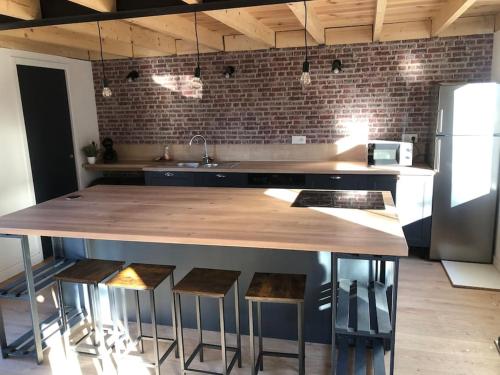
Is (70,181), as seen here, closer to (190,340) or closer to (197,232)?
(190,340)

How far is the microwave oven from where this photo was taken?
433cm

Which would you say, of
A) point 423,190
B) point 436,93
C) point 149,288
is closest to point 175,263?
point 149,288

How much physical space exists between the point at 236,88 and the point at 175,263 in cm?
288

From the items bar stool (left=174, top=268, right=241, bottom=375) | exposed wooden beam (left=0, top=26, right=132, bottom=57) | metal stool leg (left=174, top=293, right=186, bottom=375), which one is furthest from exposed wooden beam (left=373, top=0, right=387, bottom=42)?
exposed wooden beam (left=0, top=26, right=132, bottom=57)

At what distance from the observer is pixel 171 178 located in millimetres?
4832

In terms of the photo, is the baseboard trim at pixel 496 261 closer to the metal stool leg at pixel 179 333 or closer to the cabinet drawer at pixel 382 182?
the cabinet drawer at pixel 382 182

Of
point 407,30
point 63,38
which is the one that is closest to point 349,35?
point 407,30

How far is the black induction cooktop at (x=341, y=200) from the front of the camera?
8.66 feet

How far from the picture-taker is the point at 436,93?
4082 mm

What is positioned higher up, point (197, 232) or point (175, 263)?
point (197, 232)

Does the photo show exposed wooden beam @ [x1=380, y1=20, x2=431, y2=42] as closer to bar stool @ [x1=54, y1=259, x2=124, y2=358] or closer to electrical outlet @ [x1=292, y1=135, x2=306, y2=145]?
electrical outlet @ [x1=292, y1=135, x2=306, y2=145]

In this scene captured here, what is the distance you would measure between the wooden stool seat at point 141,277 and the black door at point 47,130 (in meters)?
2.54

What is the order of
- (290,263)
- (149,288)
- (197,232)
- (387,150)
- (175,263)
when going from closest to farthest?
(197,232) < (149,288) < (290,263) < (175,263) < (387,150)

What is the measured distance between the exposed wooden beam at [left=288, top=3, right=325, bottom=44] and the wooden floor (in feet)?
7.85
